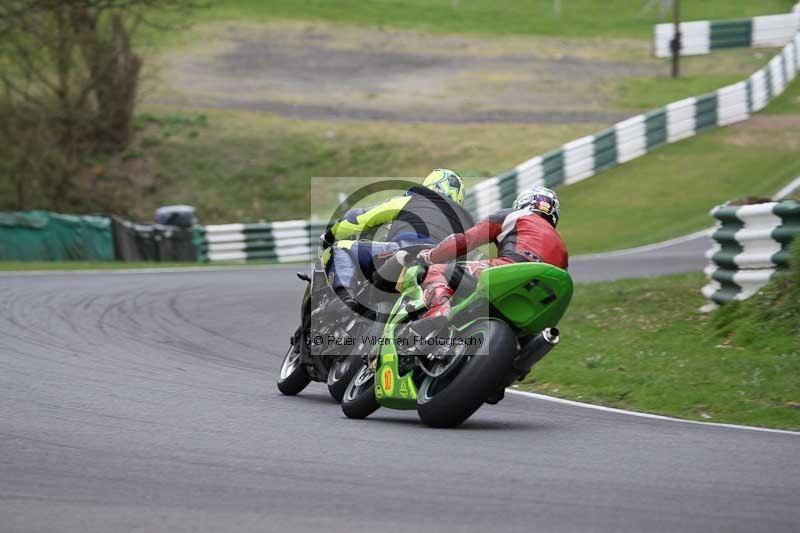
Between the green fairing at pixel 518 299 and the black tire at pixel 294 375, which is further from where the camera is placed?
the black tire at pixel 294 375

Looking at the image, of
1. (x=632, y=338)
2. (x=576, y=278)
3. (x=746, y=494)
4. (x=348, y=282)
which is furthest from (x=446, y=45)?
(x=746, y=494)

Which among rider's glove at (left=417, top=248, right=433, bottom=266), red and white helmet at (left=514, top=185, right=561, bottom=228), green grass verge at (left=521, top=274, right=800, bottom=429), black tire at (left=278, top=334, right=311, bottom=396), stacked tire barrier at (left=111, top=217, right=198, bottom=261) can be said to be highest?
red and white helmet at (left=514, top=185, right=561, bottom=228)

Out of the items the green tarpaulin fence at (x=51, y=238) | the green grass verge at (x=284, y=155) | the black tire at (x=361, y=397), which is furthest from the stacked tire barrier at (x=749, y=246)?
the green grass verge at (x=284, y=155)

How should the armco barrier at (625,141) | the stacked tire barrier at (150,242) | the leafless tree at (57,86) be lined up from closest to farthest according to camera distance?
the stacked tire barrier at (150,242)
the armco barrier at (625,141)
the leafless tree at (57,86)

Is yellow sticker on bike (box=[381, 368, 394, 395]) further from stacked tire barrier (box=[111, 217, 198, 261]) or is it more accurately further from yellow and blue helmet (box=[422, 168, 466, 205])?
stacked tire barrier (box=[111, 217, 198, 261])

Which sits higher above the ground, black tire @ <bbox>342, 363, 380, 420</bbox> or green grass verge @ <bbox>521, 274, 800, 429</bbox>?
black tire @ <bbox>342, 363, 380, 420</bbox>

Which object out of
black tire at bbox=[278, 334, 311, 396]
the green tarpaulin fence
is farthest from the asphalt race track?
the green tarpaulin fence

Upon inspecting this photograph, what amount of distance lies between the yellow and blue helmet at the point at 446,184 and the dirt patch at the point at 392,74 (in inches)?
1048

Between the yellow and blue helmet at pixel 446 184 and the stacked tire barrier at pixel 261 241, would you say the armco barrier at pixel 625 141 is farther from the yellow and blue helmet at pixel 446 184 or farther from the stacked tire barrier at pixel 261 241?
the yellow and blue helmet at pixel 446 184

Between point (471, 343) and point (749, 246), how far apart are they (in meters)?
5.10

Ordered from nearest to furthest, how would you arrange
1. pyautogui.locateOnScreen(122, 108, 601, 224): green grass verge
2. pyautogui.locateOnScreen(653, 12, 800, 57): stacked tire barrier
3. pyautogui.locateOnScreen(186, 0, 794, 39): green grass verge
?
pyautogui.locateOnScreen(122, 108, 601, 224): green grass verge < pyautogui.locateOnScreen(653, 12, 800, 57): stacked tire barrier < pyautogui.locateOnScreen(186, 0, 794, 39): green grass verge

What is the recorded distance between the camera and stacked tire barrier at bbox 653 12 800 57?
4134cm

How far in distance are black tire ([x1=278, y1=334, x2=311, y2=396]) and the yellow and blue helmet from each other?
5.37 feet

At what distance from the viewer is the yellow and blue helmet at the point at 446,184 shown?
27.2 ft
